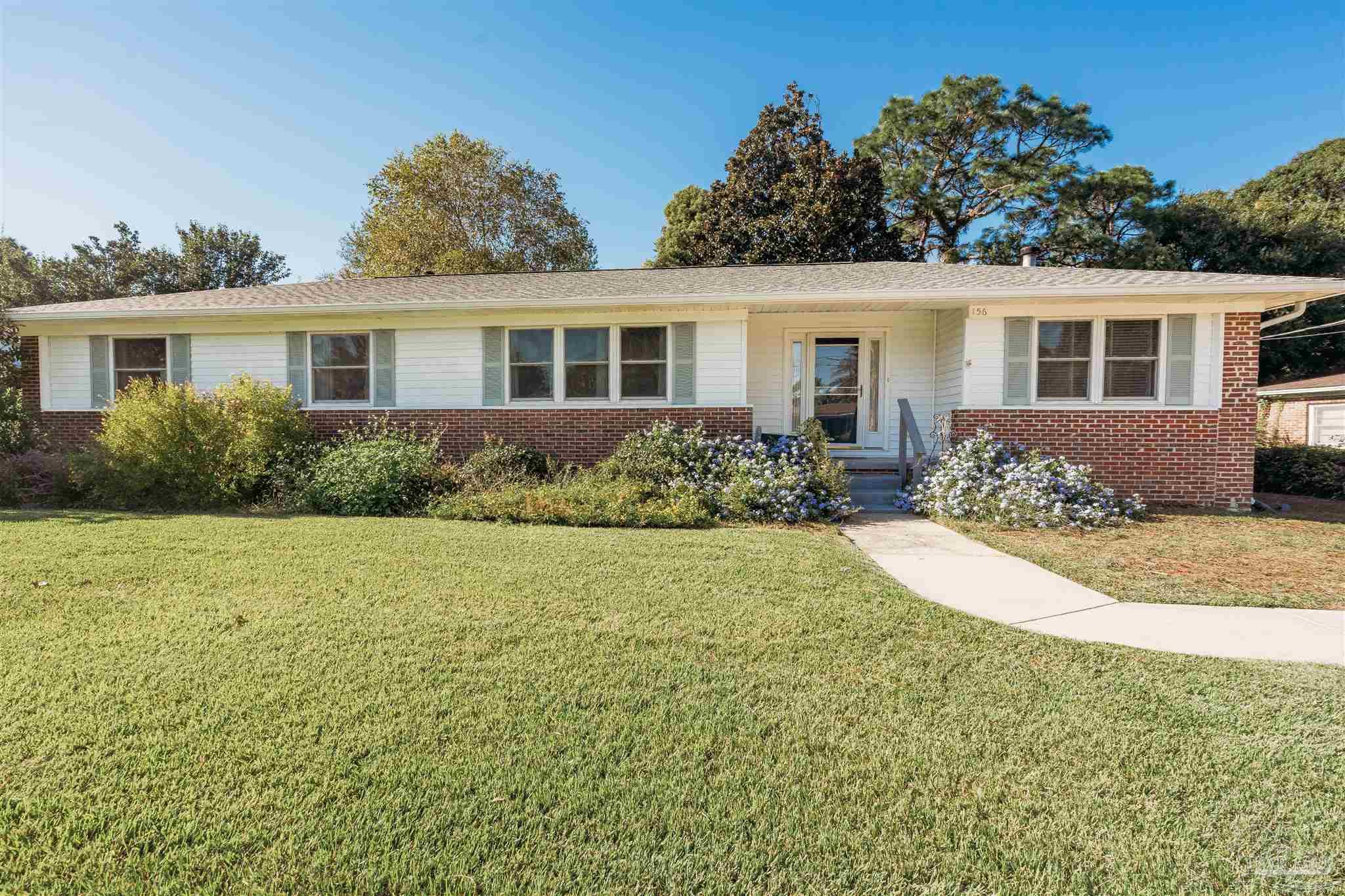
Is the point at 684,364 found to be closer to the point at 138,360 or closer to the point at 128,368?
the point at 138,360

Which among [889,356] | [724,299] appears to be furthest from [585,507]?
[889,356]

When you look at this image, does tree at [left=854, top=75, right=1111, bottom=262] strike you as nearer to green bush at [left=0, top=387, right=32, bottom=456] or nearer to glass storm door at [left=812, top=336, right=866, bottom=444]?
glass storm door at [left=812, top=336, right=866, bottom=444]

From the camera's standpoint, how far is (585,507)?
22.7 feet

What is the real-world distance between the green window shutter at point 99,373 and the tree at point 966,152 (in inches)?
913

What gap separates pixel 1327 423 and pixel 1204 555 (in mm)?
12122

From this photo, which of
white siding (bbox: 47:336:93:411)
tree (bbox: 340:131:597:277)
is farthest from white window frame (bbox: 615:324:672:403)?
tree (bbox: 340:131:597:277)

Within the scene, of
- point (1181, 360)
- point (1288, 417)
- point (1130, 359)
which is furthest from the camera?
point (1288, 417)

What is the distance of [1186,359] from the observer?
830 cm

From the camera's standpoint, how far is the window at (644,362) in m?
9.33

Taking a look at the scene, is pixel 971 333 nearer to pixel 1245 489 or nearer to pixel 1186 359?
pixel 1186 359

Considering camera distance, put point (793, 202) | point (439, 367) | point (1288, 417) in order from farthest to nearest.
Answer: point (793, 202)
point (1288, 417)
point (439, 367)

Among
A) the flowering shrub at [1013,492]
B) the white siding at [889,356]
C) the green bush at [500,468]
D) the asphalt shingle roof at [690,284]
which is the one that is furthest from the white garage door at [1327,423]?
the green bush at [500,468]

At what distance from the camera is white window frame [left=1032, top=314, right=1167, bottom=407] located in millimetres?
8352

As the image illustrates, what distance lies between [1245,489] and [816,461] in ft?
19.7
